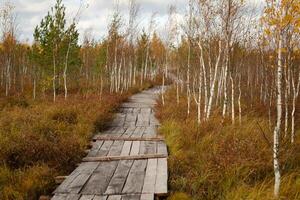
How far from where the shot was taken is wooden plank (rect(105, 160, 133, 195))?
5430 millimetres

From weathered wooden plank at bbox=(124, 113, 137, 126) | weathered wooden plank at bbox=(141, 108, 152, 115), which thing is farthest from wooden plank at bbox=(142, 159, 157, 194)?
weathered wooden plank at bbox=(141, 108, 152, 115)

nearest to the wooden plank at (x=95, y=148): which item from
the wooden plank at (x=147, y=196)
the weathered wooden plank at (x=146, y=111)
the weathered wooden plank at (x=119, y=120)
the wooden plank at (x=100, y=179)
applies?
the wooden plank at (x=100, y=179)

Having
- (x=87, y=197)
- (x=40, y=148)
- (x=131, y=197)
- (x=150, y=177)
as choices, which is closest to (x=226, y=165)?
(x=150, y=177)

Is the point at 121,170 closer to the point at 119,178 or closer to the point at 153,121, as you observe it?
the point at 119,178

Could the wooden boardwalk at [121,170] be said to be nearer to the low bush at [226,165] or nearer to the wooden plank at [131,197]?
the wooden plank at [131,197]

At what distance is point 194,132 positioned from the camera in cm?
840

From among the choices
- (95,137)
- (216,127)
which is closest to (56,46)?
(95,137)

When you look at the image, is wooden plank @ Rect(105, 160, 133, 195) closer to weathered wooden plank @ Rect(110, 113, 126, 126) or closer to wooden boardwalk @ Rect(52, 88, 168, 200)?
wooden boardwalk @ Rect(52, 88, 168, 200)

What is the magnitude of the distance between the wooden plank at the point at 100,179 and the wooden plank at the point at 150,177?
723 mm

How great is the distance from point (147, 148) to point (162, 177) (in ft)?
7.35

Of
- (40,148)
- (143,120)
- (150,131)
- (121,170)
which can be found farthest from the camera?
(143,120)

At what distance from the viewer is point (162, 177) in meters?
6.00

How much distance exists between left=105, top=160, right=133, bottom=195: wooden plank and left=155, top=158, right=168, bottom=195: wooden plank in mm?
640

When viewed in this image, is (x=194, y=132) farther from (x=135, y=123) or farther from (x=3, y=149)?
(x=3, y=149)
